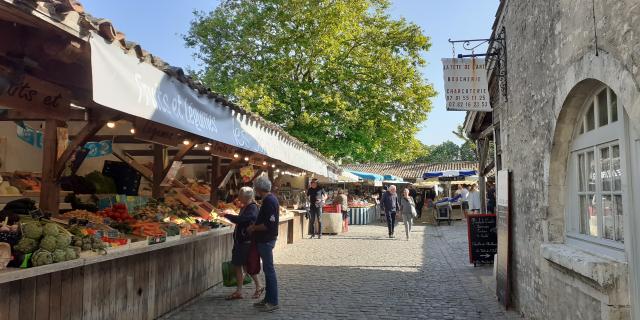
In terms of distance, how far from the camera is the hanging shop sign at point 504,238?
22.3 ft

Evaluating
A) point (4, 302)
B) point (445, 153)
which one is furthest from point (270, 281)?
point (445, 153)

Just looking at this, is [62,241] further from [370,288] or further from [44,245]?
[370,288]

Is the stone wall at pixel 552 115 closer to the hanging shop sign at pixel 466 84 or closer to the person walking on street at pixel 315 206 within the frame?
the hanging shop sign at pixel 466 84

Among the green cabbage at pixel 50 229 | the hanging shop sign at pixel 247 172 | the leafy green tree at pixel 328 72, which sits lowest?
the green cabbage at pixel 50 229

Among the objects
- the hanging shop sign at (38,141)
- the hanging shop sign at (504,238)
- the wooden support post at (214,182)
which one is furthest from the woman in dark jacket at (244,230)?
the wooden support post at (214,182)

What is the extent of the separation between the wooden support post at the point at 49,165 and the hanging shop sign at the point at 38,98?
0.45 feet

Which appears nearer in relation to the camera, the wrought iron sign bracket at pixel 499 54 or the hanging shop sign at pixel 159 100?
the hanging shop sign at pixel 159 100

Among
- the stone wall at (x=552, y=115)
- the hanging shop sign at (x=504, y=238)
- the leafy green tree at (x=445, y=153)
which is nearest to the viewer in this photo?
the stone wall at (x=552, y=115)

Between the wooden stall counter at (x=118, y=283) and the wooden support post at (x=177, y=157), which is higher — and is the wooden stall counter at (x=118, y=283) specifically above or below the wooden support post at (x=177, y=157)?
below

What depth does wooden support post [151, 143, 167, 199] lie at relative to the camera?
7.92 meters

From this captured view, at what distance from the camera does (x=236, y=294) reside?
23.7ft

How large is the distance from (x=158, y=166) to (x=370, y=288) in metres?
3.94

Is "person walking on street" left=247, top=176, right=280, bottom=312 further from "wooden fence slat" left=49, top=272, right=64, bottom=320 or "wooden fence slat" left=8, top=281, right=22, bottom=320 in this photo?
"wooden fence slat" left=8, top=281, right=22, bottom=320

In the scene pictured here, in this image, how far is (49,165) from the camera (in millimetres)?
5008
